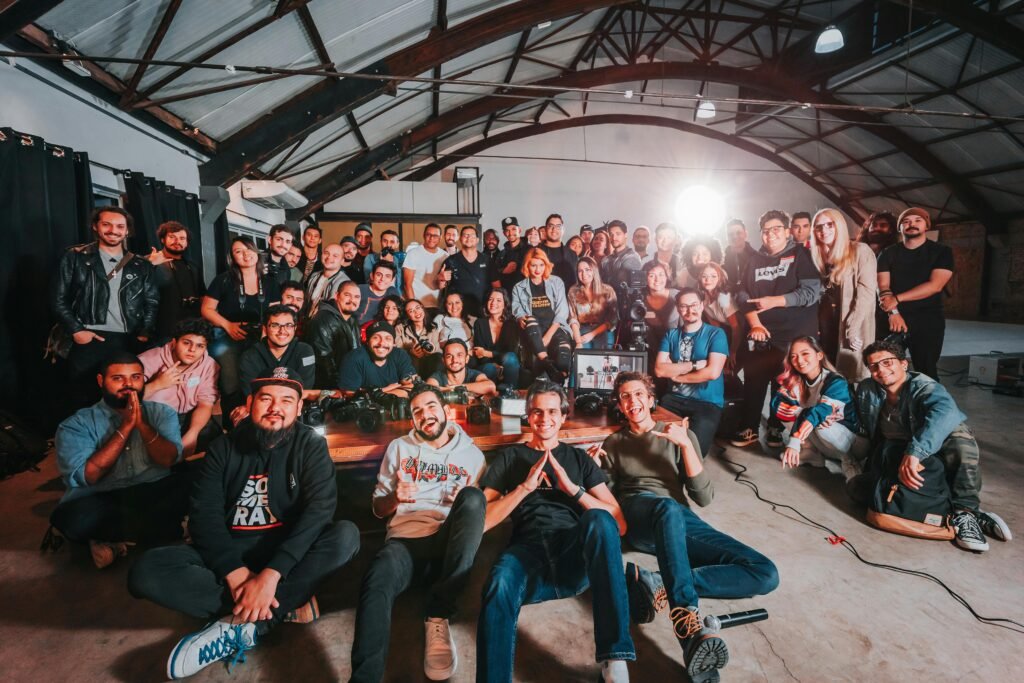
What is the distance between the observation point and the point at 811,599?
1905 millimetres

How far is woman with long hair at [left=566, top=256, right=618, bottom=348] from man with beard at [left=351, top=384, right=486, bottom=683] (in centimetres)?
224

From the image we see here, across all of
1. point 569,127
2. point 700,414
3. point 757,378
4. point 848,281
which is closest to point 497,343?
point 700,414

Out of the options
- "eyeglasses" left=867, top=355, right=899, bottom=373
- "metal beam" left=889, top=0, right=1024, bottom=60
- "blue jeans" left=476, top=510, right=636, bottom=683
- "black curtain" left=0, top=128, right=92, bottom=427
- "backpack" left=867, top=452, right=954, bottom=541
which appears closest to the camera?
"blue jeans" left=476, top=510, right=636, bottom=683

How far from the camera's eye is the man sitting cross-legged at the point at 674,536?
61.3 inches

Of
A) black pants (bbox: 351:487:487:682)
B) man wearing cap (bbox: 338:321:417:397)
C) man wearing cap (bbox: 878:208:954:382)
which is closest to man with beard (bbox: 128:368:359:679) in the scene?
black pants (bbox: 351:487:487:682)

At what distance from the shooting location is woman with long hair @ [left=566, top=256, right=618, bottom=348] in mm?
4051

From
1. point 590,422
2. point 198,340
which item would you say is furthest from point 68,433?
point 590,422

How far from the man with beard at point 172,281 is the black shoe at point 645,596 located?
3686 millimetres

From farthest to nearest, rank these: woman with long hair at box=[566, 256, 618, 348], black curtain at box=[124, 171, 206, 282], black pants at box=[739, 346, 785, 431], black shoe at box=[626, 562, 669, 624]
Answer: black curtain at box=[124, 171, 206, 282] < woman with long hair at box=[566, 256, 618, 348] < black pants at box=[739, 346, 785, 431] < black shoe at box=[626, 562, 669, 624]

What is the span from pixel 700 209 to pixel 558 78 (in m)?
4.94

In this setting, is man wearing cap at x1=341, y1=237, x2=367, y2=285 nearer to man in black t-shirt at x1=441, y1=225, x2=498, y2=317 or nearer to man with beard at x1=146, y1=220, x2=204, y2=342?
man in black t-shirt at x1=441, y1=225, x2=498, y2=317

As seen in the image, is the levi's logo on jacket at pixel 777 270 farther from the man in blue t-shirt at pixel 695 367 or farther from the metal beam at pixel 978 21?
the metal beam at pixel 978 21

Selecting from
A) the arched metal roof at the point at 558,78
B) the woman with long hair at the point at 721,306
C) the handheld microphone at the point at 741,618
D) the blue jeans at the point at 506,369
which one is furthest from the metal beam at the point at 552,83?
the handheld microphone at the point at 741,618

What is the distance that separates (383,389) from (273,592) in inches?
58.8
